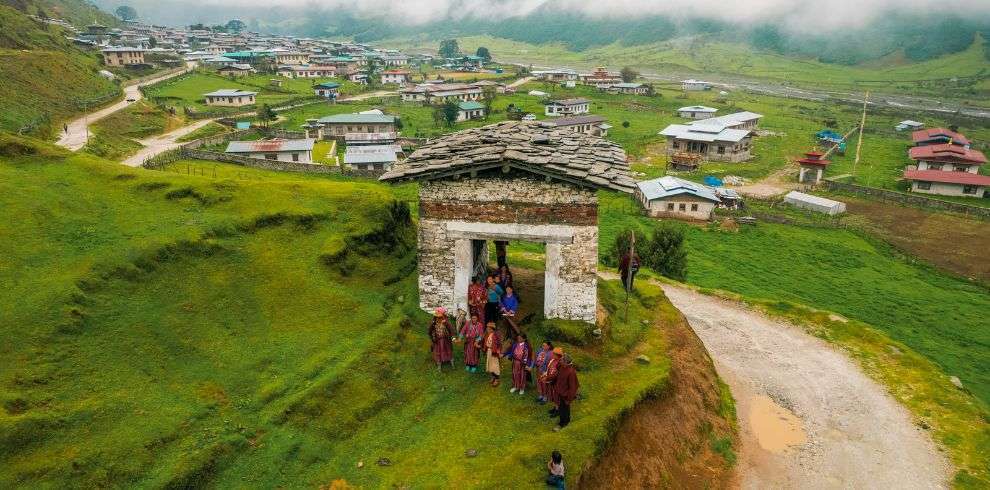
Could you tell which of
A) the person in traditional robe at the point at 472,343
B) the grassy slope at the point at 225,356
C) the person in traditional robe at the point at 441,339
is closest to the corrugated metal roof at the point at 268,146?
the grassy slope at the point at 225,356

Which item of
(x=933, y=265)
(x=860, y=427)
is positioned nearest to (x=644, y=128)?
(x=933, y=265)

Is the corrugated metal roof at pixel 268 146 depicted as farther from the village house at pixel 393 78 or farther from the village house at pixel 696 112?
the village house at pixel 393 78

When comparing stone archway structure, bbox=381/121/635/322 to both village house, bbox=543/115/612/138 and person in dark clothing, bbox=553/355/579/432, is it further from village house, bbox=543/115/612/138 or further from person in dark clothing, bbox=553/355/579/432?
village house, bbox=543/115/612/138

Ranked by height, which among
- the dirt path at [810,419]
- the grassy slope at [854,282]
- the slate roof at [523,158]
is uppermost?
the slate roof at [523,158]

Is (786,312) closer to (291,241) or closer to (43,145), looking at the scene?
(291,241)

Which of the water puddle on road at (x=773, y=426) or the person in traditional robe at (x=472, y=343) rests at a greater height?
the person in traditional robe at (x=472, y=343)

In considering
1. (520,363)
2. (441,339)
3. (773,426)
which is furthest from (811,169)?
(441,339)

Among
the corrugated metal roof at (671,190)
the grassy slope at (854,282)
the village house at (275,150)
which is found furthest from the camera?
the village house at (275,150)
